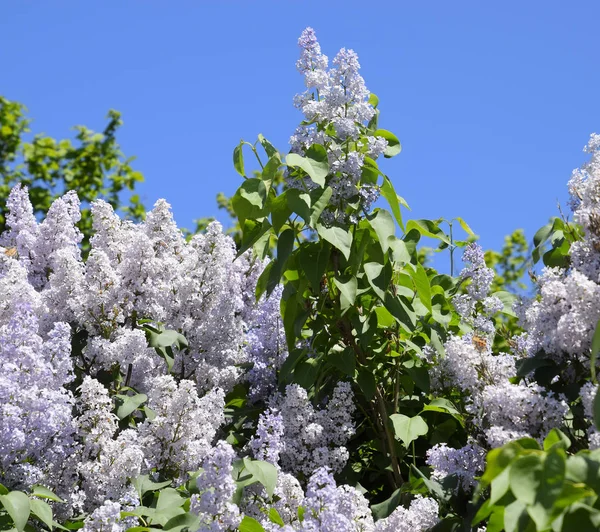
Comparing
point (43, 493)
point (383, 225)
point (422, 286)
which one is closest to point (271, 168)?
point (383, 225)

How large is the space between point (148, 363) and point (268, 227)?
1.17m

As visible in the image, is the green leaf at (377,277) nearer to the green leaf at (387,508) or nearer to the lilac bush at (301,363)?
the lilac bush at (301,363)

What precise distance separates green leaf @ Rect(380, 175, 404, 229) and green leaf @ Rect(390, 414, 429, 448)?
32.9 inches

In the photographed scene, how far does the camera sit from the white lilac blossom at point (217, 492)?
9.09 ft

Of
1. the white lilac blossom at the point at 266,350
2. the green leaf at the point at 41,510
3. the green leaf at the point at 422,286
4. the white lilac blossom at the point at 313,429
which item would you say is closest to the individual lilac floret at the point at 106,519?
the green leaf at the point at 41,510

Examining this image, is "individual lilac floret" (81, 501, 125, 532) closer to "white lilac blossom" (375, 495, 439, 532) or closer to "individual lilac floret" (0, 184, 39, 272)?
"white lilac blossom" (375, 495, 439, 532)

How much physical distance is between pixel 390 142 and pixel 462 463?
1.51 metres

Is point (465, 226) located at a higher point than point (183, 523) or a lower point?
higher

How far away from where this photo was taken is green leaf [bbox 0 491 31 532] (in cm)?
298

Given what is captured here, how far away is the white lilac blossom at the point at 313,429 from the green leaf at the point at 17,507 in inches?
46.5

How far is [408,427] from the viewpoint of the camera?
3523mm

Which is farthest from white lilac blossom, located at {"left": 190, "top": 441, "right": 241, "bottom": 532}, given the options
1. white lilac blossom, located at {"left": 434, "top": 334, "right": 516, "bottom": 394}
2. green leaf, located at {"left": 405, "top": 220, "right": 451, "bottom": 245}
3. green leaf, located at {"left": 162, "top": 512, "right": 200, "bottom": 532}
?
green leaf, located at {"left": 405, "top": 220, "right": 451, "bottom": 245}

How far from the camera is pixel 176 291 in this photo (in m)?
4.66

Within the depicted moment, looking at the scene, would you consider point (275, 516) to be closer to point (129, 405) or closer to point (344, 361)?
point (344, 361)
